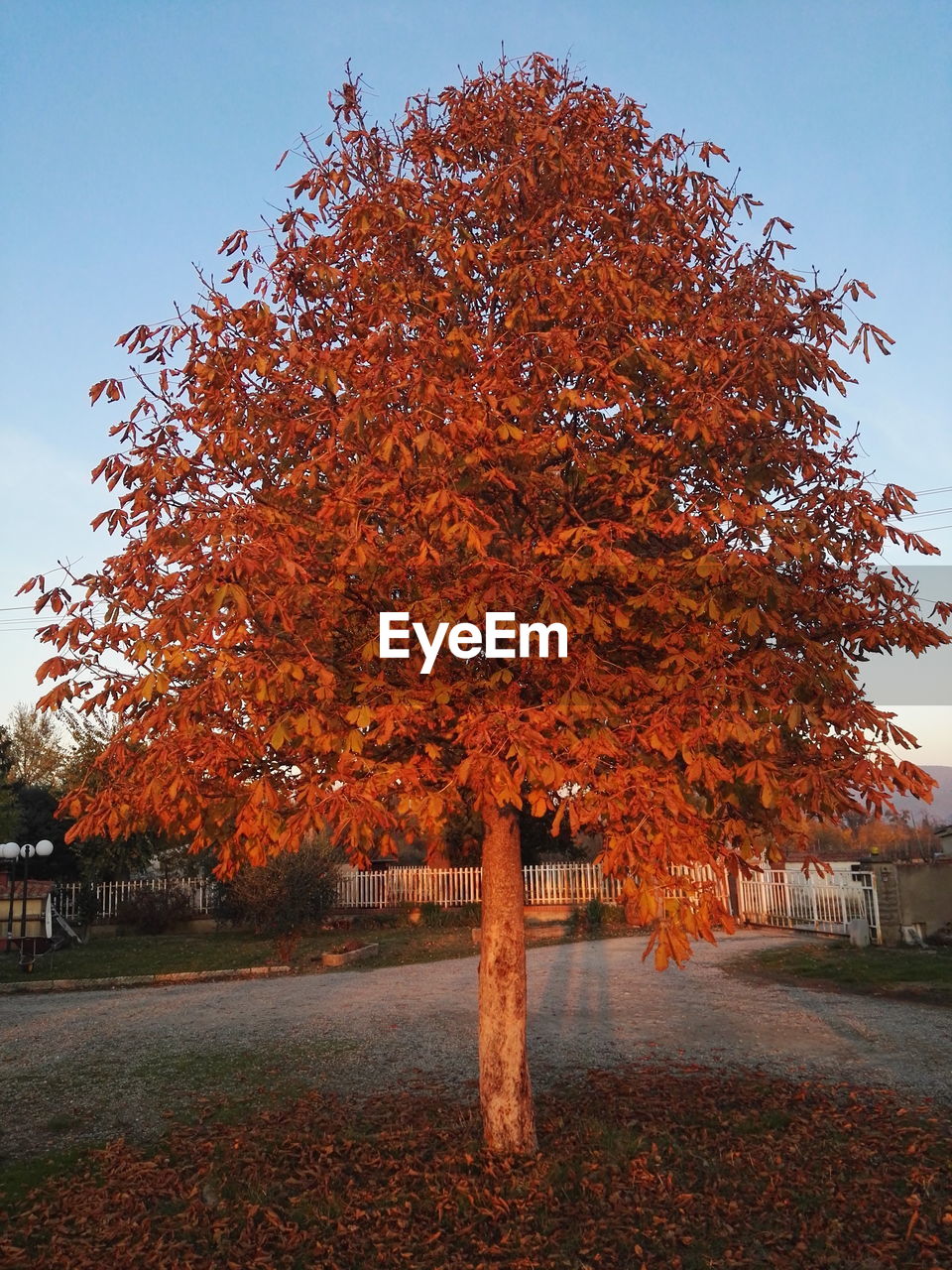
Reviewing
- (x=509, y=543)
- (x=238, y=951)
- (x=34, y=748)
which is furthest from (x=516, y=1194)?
(x=34, y=748)

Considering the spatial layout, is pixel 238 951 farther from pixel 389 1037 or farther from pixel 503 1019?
pixel 503 1019

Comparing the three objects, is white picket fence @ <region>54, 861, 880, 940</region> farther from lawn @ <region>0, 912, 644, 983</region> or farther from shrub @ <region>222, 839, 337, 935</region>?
shrub @ <region>222, 839, 337, 935</region>

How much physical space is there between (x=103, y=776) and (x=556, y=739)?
2.89 meters

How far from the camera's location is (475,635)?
16.7 feet

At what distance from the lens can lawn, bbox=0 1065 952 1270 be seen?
15.5 feet

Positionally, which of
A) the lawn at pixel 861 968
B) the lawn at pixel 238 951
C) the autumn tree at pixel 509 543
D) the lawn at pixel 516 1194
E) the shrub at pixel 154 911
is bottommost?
the lawn at pixel 238 951

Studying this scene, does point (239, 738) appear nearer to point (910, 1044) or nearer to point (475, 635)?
point (475, 635)

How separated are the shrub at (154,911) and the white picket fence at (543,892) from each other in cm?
26

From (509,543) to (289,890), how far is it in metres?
17.5

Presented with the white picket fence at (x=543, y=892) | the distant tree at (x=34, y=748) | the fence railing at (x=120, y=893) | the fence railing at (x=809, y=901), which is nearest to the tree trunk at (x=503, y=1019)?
the fence railing at (x=809, y=901)

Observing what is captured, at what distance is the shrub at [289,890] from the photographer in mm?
21250

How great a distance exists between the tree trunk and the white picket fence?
14.2m

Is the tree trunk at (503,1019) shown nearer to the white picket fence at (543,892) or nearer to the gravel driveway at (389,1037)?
the gravel driveway at (389,1037)

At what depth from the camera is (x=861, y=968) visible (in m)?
14.9
